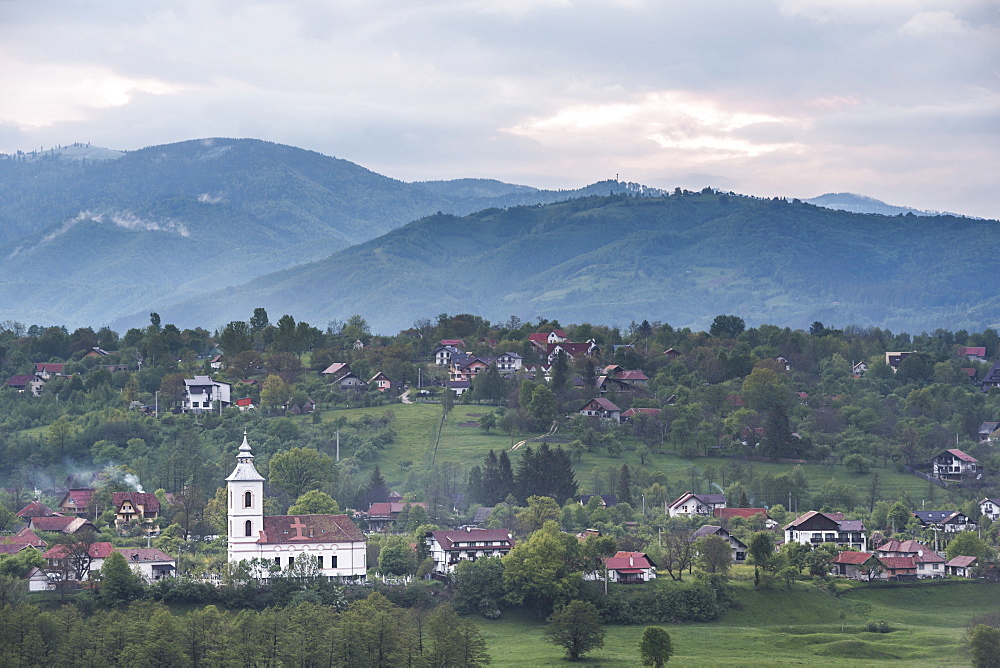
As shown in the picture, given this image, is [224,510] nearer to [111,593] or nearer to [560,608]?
[111,593]

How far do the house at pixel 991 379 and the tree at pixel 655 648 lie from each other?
90.1 meters

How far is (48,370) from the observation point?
6117 inches

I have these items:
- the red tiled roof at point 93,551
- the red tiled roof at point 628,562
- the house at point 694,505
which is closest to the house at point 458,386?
the house at point 694,505

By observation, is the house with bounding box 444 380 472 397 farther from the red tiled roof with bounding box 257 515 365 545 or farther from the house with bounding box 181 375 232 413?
the red tiled roof with bounding box 257 515 365 545

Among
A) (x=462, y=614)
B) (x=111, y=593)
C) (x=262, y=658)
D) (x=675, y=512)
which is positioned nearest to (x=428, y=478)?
(x=675, y=512)

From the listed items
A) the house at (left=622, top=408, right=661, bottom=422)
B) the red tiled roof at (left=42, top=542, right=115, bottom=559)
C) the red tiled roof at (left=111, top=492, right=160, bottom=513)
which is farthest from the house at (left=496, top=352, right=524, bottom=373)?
the red tiled roof at (left=42, top=542, right=115, bottom=559)

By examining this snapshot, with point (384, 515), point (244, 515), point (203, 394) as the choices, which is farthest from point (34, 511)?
point (203, 394)

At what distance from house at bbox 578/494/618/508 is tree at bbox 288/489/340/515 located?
61.1 ft

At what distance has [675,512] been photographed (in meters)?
112

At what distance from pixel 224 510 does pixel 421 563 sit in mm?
17356

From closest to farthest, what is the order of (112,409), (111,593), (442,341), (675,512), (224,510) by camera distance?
(111,593), (224,510), (675,512), (112,409), (442,341)

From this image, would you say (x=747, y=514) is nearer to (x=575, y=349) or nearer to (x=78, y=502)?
(x=78, y=502)

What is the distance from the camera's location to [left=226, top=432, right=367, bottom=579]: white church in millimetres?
89188

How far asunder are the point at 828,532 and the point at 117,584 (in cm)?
4660
